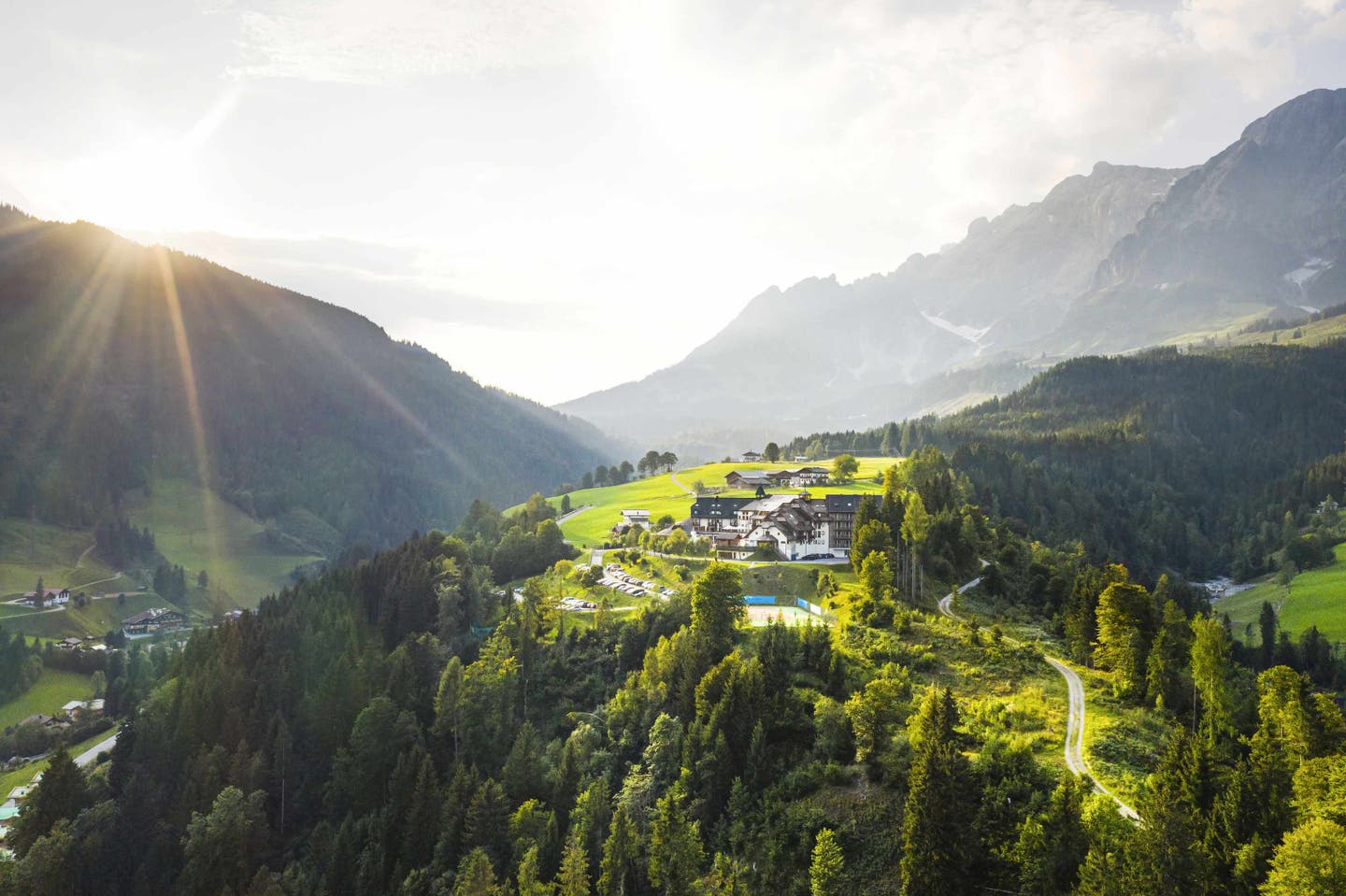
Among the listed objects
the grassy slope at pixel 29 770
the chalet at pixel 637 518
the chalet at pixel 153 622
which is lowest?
the grassy slope at pixel 29 770

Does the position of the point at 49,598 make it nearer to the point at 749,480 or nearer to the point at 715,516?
the point at 715,516

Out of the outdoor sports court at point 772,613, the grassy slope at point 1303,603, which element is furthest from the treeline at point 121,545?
the grassy slope at point 1303,603

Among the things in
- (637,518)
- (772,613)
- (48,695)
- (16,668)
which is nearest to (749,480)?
(637,518)

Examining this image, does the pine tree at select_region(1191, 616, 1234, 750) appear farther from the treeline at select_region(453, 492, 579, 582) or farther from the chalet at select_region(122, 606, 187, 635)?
the chalet at select_region(122, 606, 187, 635)

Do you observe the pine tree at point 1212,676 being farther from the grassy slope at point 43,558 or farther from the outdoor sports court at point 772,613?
the grassy slope at point 43,558

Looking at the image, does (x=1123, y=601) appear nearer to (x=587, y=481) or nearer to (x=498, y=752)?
(x=498, y=752)

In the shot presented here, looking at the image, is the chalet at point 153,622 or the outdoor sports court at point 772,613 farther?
the chalet at point 153,622

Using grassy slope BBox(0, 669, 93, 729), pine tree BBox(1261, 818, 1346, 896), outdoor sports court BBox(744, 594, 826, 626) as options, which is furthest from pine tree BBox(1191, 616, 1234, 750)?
grassy slope BBox(0, 669, 93, 729)

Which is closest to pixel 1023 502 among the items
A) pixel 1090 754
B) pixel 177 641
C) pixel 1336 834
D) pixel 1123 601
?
pixel 1123 601
